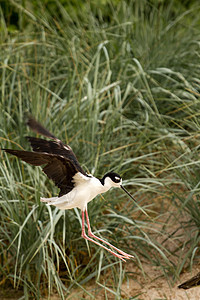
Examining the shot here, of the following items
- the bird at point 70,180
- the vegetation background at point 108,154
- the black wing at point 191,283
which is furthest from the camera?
the vegetation background at point 108,154

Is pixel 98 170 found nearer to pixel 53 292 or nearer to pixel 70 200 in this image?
pixel 53 292

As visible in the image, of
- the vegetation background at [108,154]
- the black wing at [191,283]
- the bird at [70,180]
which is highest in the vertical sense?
the bird at [70,180]

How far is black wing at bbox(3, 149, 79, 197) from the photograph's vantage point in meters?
1.18

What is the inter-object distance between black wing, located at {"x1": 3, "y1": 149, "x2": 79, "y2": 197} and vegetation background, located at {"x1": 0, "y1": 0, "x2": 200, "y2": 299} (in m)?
1.18

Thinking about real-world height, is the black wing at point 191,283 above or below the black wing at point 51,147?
below

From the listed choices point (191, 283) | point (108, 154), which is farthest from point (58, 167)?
point (108, 154)

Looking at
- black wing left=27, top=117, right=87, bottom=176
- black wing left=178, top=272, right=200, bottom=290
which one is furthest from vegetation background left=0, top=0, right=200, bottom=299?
black wing left=27, top=117, right=87, bottom=176

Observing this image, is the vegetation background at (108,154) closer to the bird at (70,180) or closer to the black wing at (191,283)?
the black wing at (191,283)

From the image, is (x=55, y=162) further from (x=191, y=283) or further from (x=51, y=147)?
(x=191, y=283)

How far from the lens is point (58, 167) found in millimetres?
1244

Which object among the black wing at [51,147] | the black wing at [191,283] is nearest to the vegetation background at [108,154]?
the black wing at [191,283]

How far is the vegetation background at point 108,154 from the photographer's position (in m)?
2.69

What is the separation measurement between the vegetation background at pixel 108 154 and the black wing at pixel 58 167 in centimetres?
118

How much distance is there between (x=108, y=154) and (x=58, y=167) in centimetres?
188
